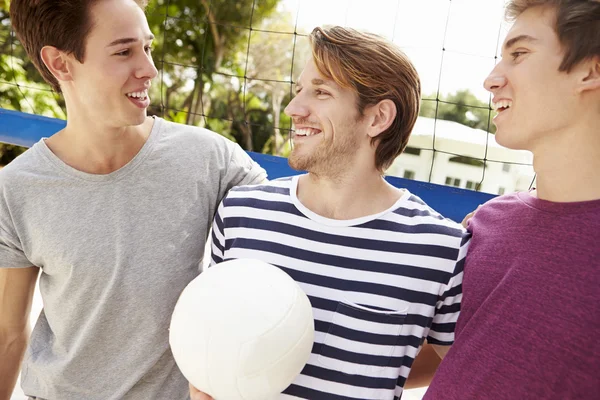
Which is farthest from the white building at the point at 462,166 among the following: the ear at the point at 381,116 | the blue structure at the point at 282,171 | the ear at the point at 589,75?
the ear at the point at 589,75

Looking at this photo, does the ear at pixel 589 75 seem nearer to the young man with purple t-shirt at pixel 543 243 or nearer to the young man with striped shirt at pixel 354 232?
the young man with purple t-shirt at pixel 543 243

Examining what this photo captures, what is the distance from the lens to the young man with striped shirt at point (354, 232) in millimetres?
1695

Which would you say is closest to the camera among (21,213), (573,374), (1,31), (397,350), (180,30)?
(573,374)

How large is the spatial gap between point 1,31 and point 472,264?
886 cm

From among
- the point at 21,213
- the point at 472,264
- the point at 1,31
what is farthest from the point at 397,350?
the point at 1,31

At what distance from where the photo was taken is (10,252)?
1.91m

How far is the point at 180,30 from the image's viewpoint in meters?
10.2

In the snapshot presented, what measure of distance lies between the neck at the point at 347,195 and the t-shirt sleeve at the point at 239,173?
245 mm

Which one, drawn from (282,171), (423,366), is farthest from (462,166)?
(423,366)

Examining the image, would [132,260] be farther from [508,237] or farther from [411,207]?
[508,237]

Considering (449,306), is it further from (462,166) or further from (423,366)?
(462,166)

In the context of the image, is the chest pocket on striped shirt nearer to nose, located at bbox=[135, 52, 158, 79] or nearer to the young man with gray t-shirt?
the young man with gray t-shirt

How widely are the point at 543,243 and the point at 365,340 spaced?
56 centimetres

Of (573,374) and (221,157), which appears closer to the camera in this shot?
(573,374)
